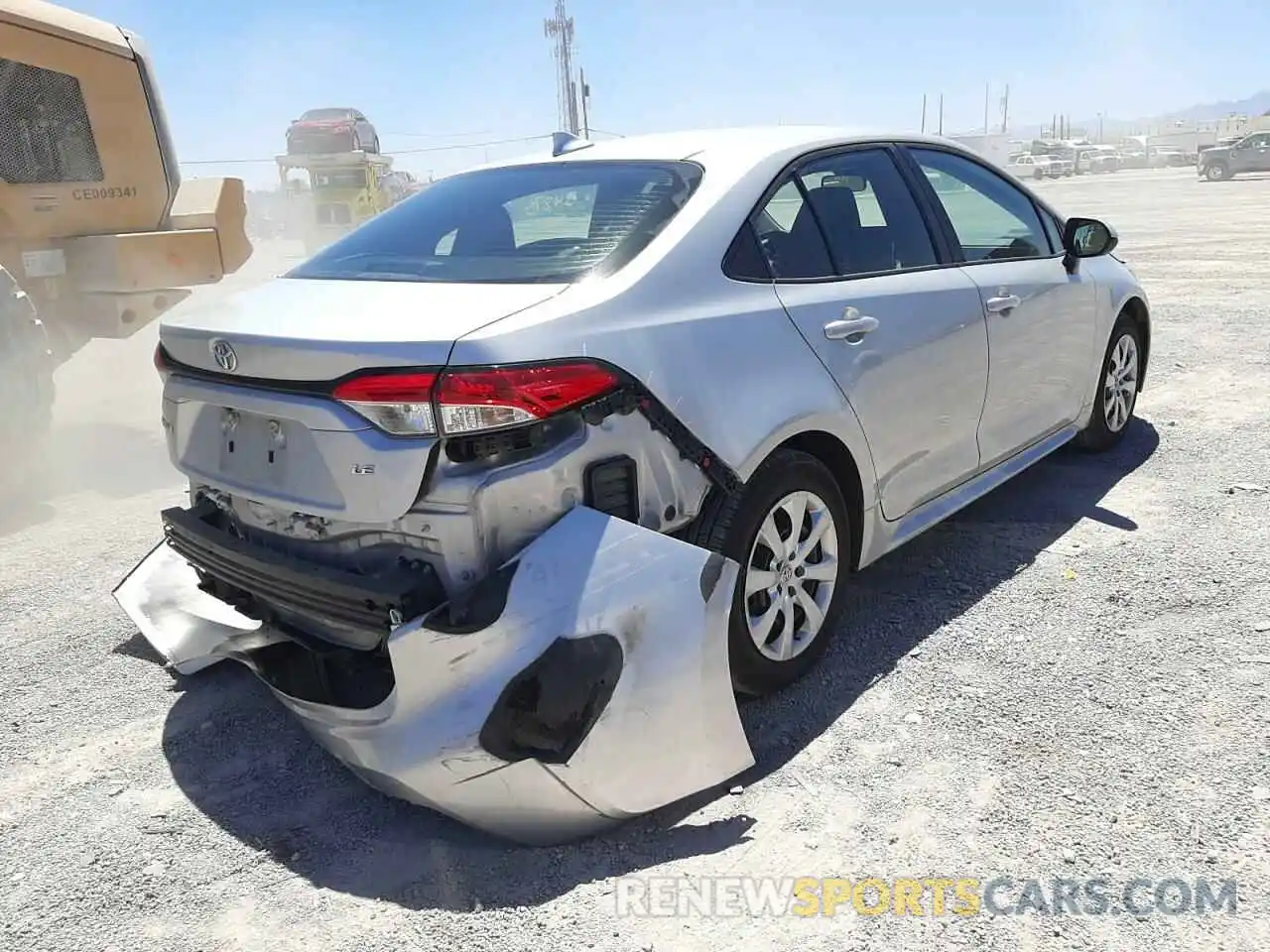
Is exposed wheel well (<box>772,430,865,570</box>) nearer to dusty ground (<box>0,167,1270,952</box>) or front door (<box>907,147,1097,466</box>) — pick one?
dusty ground (<box>0,167,1270,952</box>)

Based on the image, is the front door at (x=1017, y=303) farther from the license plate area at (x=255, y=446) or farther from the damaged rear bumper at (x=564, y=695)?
the license plate area at (x=255, y=446)

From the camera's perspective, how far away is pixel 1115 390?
208 inches

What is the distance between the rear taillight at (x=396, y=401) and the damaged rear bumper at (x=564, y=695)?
1.30ft

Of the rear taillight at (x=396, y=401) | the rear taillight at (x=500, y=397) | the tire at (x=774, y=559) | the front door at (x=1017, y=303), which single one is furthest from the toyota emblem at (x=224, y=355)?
the front door at (x=1017, y=303)

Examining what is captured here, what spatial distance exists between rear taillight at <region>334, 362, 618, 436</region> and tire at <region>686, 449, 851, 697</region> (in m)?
0.64

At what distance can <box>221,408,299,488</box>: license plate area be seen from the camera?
8.54 feet

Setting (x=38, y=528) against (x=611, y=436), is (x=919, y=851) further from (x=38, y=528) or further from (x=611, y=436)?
(x=38, y=528)

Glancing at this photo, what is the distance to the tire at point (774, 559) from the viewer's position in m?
2.82

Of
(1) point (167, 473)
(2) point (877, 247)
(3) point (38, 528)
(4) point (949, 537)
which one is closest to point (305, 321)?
(2) point (877, 247)

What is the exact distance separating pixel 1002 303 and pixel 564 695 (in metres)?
2.60

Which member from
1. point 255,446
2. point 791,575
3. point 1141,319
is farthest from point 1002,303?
point 255,446

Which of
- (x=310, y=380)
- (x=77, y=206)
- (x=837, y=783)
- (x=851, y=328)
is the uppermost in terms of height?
(x=77, y=206)

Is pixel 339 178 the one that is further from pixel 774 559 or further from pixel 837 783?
pixel 837 783

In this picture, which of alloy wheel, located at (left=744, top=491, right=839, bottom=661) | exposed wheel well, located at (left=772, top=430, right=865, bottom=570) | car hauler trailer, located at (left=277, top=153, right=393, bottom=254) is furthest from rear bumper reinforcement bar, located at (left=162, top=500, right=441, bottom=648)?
car hauler trailer, located at (left=277, top=153, right=393, bottom=254)
